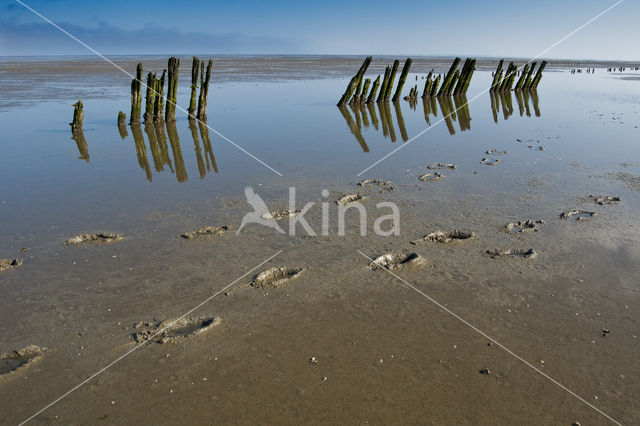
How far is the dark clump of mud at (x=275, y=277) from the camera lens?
18.9 feet

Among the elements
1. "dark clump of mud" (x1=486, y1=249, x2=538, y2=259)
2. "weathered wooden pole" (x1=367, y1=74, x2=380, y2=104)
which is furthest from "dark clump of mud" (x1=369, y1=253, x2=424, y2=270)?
"weathered wooden pole" (x1=367, y1=74, x2=380, y2=104)

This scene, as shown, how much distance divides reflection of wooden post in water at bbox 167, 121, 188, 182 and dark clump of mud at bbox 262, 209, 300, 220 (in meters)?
3.08

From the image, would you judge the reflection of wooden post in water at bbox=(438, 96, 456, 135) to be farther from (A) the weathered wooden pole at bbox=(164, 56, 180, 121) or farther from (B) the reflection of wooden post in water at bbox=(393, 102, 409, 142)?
(A) the weathered wooden pole at bbox=(164, 56, 180, 121)

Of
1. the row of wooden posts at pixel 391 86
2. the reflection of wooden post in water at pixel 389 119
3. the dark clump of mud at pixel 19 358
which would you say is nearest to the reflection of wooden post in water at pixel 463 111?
the row of wooden posts at pixel 391 86

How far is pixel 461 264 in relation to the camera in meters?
6.32

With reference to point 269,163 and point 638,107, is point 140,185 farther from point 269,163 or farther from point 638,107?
point 638,107

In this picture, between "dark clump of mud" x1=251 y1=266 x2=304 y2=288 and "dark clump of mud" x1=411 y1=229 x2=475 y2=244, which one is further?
"dark clump of mud" x1=411 y1=229 x2=475 y2=244

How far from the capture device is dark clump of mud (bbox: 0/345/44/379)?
4.21 meters

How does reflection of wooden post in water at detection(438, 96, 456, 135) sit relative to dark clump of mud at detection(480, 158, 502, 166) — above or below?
above

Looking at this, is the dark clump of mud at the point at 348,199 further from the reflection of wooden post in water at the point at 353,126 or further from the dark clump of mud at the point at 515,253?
the reflection of wooden post in water at the point at 353,126

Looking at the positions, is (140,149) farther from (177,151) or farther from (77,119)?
(77,119)

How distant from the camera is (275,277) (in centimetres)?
595

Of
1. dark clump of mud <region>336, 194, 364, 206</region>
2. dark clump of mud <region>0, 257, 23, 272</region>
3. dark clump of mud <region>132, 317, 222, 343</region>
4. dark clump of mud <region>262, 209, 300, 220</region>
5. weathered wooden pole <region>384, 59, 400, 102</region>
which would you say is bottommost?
dark clump of mud <region>132, 317, 222, 343</region>

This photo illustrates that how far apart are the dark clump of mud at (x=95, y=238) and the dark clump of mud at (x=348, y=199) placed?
3954mm
